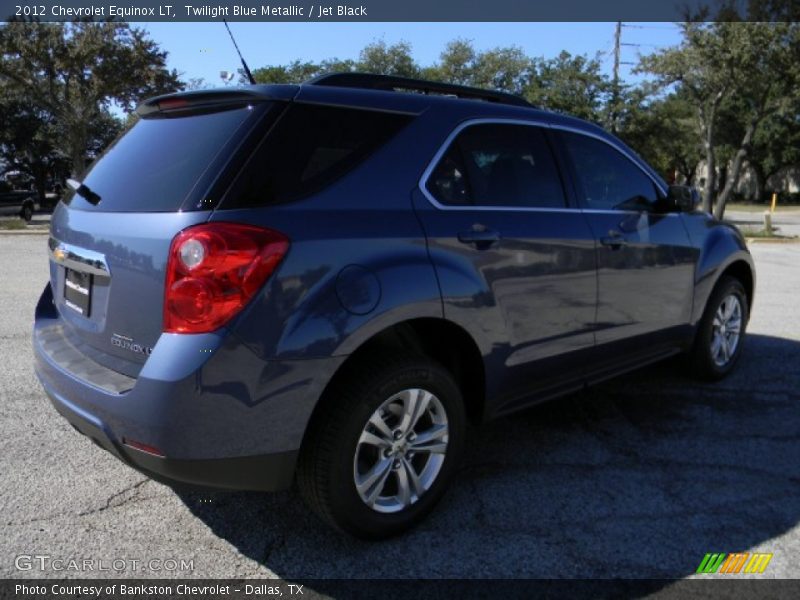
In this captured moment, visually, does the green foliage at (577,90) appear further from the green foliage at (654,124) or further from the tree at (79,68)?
the tree at (79,68)

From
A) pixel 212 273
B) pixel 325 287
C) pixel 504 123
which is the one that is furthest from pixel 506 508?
pixel 504 123

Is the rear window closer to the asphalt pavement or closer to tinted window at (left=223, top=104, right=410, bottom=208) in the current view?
tinted window at (left=223, top=104, right=410, bottom=208)

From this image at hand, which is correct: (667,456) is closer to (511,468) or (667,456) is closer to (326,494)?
(511,468)

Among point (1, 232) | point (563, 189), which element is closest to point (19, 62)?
point (1, 232)

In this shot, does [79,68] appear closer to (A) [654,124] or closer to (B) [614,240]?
(A) [654,124]

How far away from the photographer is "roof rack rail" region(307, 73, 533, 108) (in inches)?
125

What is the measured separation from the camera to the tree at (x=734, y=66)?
20719mm

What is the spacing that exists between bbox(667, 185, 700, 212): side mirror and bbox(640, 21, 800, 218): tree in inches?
759

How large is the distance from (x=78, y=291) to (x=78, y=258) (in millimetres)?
142

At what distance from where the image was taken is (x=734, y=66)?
2131cm

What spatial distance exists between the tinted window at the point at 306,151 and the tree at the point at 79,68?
25.5 m

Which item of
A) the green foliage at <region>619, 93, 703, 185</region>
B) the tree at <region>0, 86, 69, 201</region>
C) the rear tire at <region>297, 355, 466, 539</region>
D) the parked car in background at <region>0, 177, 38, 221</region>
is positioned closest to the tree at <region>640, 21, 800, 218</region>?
the green foliage at <region>619, 93, 703, 185</region>

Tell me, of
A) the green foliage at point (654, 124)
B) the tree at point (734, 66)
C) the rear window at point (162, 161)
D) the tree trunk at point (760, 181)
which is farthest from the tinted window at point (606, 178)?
the tree trunk at point (760, 181)

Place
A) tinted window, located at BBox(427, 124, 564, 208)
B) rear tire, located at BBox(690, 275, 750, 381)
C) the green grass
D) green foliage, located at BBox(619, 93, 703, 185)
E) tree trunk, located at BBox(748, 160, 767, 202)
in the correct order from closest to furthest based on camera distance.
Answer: tinted window, located at BBox(427, 124, 564, 208)
rear tire, located at BBox(690, 275, 750, 381)
the green grass
green foliage, located at BBox(619, 93, 703, 185)
tree trunk, located at BBox(748, 160, 767, 202)
